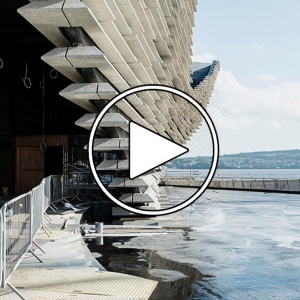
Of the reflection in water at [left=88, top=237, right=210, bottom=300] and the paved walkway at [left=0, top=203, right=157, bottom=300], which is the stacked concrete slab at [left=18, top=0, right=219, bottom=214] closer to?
the reflection in water at [left=88, top=237, right=210, bottom=300]

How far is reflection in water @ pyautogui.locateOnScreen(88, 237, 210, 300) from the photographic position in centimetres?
990

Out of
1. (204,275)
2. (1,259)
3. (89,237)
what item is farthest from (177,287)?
(89,237)

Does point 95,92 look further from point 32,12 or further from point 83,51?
point 32,12

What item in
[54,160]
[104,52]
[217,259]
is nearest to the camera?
[217,259]

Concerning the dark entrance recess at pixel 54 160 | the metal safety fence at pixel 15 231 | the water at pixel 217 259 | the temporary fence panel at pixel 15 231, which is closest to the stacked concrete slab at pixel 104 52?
the metal safety fence at pixel 15 231

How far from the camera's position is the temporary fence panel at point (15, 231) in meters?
7.79

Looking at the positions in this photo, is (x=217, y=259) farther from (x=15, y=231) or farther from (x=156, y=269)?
(x=15, y=231)

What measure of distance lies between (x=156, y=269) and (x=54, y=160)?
21932 mm

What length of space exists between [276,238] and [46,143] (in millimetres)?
18656

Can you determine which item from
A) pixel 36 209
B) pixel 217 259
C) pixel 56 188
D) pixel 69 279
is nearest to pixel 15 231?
pixel 69 279

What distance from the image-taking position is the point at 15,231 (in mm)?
9141

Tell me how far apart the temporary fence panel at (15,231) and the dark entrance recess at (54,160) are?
22.1m

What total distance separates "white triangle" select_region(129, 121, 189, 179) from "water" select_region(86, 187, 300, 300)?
238 cm

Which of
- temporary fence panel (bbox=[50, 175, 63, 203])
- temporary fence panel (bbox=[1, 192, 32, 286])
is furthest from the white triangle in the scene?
temporary fence panel (bbox=[50, 175, 63, 203])
